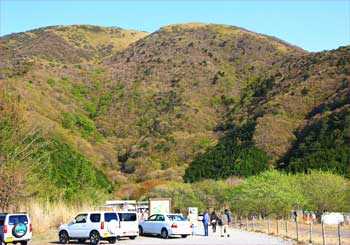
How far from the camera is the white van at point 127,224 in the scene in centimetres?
2948

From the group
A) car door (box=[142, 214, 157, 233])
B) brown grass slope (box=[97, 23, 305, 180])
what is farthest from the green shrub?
car door (box=[142, 214, 157, 233])

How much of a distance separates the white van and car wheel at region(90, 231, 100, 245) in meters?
1.18

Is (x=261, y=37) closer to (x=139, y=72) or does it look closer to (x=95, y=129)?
(x=139, y=72)

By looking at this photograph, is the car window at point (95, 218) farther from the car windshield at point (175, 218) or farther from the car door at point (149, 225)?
the car door at point (149, 225)

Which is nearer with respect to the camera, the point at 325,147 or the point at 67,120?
the point at 325,147

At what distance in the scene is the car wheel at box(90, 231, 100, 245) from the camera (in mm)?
28253

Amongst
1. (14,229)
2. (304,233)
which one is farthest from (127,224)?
(304,233)

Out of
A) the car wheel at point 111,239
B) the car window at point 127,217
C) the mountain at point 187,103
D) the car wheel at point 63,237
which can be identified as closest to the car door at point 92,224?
the car wheel at point 111,239

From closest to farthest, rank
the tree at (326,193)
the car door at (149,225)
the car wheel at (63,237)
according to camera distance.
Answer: the car wheel at (63,237) → the car door at (149,225) → the tree at (326,193)

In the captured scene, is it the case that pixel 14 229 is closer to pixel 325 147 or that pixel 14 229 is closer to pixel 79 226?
pixel 79 226

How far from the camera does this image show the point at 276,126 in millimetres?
100688

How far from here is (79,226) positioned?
2895 centimetres

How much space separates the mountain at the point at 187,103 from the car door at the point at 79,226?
48269 millimetres

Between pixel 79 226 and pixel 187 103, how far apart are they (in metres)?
106
